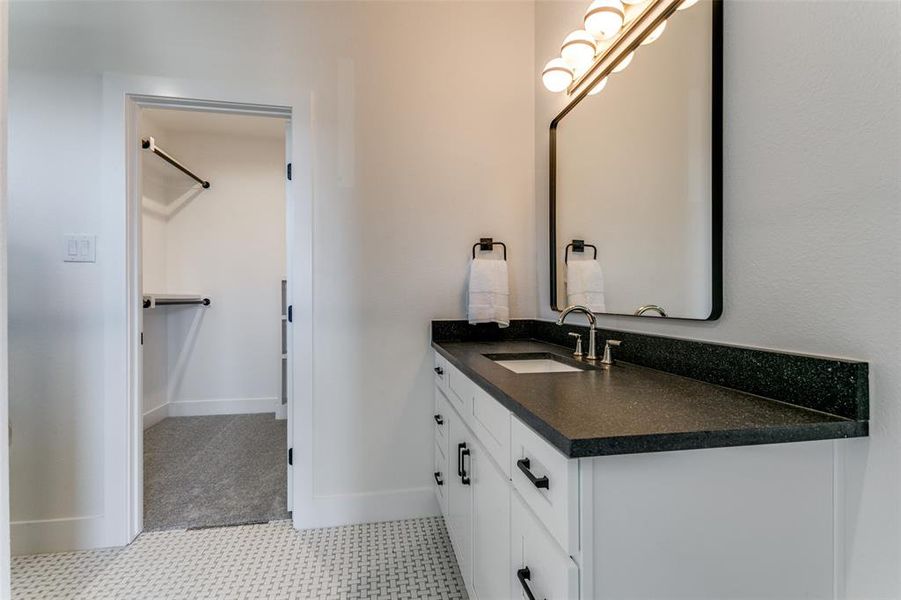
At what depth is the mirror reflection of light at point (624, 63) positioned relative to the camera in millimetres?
1355

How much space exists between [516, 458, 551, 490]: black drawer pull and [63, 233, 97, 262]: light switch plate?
1903 millimetres

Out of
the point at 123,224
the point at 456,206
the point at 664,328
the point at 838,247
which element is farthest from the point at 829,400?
the point at 123,224

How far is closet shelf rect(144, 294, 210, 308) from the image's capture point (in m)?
2.64

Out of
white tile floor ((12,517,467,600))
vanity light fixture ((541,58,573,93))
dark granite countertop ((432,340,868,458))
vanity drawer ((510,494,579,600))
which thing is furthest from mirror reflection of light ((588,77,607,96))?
white tile floor ((12,517,467,600))

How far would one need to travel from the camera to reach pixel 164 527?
6.05 ft

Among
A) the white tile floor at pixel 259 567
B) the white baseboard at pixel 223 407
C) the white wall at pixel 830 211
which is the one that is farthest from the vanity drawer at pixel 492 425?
the white baseboard at pixel 223 407

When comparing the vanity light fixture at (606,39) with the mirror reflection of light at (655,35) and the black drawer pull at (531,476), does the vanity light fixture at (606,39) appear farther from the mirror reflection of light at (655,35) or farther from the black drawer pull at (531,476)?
the black drawer pull at (531,476)

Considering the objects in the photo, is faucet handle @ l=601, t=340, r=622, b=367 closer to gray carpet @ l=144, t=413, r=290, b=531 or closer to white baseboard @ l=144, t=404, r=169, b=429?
gray carpet @ l=144, t=413, r=290, b=531

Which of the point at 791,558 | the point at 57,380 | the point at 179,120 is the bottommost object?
the point at 791,558

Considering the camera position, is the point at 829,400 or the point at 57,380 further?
the point at 57,380

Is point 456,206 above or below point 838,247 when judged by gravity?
above

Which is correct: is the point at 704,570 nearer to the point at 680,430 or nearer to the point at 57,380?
the point at 680,430

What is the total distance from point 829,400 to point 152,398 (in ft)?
12.8

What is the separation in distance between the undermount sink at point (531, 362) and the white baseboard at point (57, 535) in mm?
1793
